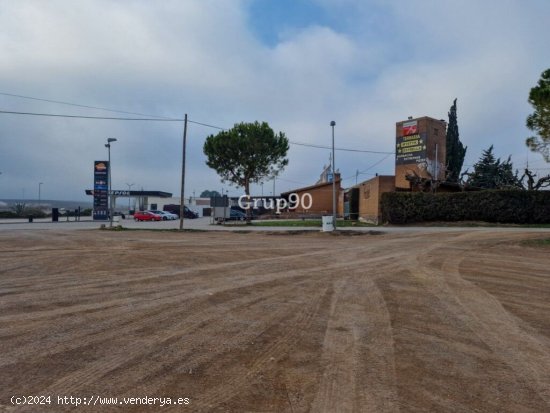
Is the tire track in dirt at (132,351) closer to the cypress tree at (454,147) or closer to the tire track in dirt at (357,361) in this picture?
the tire track in dirt at (357,361)

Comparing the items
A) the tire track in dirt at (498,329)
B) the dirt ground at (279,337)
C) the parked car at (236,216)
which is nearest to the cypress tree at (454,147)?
the parked car at (236,216)

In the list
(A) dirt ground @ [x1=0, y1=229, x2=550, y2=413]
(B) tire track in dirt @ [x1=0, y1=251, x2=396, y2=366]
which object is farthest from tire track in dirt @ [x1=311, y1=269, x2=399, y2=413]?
(B) tire track in dirt @ [x1=0, y1=251, x2=396, y2=366]

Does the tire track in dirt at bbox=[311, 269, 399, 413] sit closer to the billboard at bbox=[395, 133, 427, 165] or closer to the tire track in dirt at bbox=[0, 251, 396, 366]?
the tire track in dirt at bbox=[0, 251, 396, 366]

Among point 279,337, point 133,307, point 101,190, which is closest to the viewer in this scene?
point 279,337

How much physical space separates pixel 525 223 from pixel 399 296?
27436 millimetres

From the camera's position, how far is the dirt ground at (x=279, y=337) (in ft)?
12.5

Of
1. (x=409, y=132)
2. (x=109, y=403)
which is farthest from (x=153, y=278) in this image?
(x=409, y=132)

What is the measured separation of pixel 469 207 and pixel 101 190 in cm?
3033

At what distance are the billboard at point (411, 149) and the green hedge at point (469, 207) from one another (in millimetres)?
11378

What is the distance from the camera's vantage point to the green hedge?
30656mm

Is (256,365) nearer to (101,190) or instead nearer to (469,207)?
(469,207)

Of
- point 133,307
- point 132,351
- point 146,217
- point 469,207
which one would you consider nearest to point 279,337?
point 132,351

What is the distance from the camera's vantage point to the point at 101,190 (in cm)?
3781

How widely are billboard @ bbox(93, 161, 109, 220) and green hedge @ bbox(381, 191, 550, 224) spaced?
23651 millimetres
